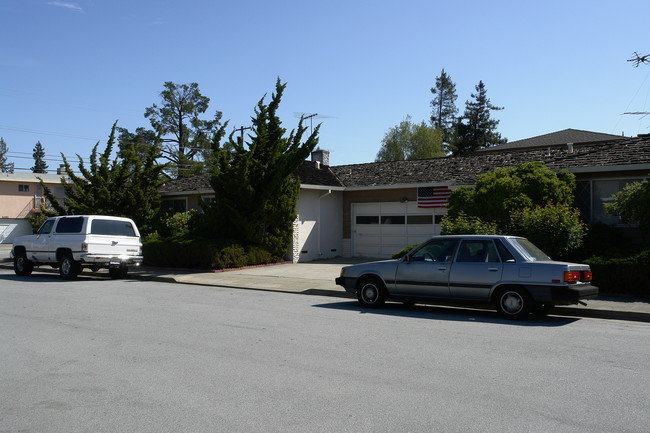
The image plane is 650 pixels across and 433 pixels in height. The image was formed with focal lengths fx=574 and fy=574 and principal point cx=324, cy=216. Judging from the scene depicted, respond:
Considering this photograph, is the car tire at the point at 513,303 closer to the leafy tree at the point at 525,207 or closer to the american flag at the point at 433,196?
the leafy tree at the point at 525,207

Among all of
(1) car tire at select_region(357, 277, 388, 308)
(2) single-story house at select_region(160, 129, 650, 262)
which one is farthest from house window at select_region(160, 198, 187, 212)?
(1) car tire at select_region(357, 277, 388, 308)

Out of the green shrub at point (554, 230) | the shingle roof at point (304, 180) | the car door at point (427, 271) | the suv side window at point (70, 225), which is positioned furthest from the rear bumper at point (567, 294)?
the shingle roof at point (304, 180)

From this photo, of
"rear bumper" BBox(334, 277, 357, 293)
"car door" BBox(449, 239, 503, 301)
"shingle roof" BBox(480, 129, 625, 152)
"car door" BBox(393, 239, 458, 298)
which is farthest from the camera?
"shingle roof" BBox(480, 129, 625, 152)

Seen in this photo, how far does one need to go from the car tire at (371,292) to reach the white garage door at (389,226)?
11.5m

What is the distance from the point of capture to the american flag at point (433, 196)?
22.9 metres

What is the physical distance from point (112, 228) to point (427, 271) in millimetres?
11466

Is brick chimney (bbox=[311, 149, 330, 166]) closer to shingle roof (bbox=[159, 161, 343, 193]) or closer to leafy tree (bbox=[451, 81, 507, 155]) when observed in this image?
shingle roof (bbox=[159, 161, 343, 193])

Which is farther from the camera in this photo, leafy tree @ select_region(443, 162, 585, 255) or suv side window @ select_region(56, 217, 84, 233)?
suv side window @ select_region(56, 217, 84, 233)

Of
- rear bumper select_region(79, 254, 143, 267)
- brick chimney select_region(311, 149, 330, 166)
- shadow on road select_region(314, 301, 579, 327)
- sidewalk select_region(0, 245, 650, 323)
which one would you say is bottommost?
shadow on road select_region(314, 301, 579, 327)

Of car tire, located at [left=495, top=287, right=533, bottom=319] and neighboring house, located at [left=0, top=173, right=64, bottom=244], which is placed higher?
neighboring house, located at [left=0, top=173, right=64, bottom=244]

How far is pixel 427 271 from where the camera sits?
37.4 feet

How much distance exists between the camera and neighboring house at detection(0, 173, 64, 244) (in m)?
48.1

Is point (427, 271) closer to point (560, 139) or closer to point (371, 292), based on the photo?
point (371, 292)

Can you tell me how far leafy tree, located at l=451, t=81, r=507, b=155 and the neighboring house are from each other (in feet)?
137
